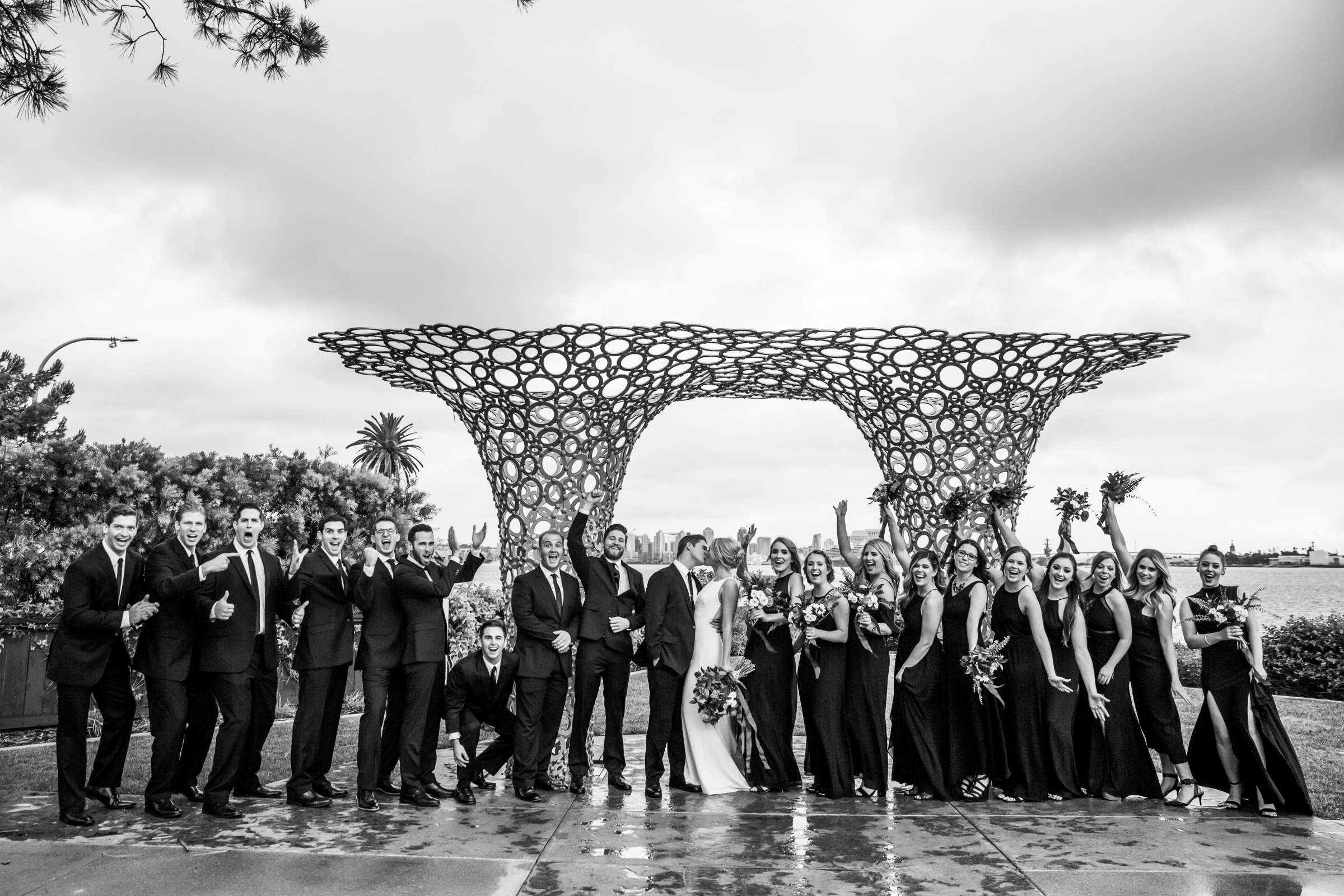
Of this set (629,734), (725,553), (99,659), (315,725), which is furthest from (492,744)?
(629,734)

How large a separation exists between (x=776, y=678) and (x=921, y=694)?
1000 mm

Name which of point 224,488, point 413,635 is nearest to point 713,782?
point 413,635

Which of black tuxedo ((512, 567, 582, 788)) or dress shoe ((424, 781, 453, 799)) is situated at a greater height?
black tuxedo ((512, 567, 582, 788))

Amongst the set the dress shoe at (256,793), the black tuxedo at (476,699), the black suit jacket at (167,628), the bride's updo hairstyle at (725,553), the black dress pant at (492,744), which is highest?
the bride's updo hairstyle at (725,553)

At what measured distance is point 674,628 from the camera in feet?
21.0

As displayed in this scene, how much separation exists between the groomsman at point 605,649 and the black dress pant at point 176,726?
2.31 meters

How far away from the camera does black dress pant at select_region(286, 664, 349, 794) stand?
576cm

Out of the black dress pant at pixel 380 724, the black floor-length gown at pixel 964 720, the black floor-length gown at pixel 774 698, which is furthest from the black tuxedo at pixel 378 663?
the black floor-length gown at pixel 964 720

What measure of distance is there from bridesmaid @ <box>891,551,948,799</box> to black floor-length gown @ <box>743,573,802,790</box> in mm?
732

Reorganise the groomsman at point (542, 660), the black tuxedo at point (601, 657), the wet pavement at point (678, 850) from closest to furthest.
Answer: the wet pavement at point (678, 850) < the groomsman at point (542, 660) < the black tuxedo at point (601, 657)

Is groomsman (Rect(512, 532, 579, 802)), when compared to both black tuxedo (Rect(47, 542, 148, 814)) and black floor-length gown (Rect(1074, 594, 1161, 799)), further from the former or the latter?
black floor-length gown (Rect(1074, 594, 1161, 799))

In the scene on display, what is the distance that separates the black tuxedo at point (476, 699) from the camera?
20.2 feet

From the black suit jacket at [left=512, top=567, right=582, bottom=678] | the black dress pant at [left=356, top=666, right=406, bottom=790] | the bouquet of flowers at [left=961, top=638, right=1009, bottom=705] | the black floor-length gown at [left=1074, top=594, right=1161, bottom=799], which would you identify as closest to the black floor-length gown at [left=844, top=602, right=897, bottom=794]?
the bouquet of flowers at [left=961, top=638, right=1009, bottom=705]

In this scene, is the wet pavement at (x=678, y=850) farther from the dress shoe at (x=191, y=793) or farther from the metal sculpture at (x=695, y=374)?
the metal sculpture at (x=695, y=374)
